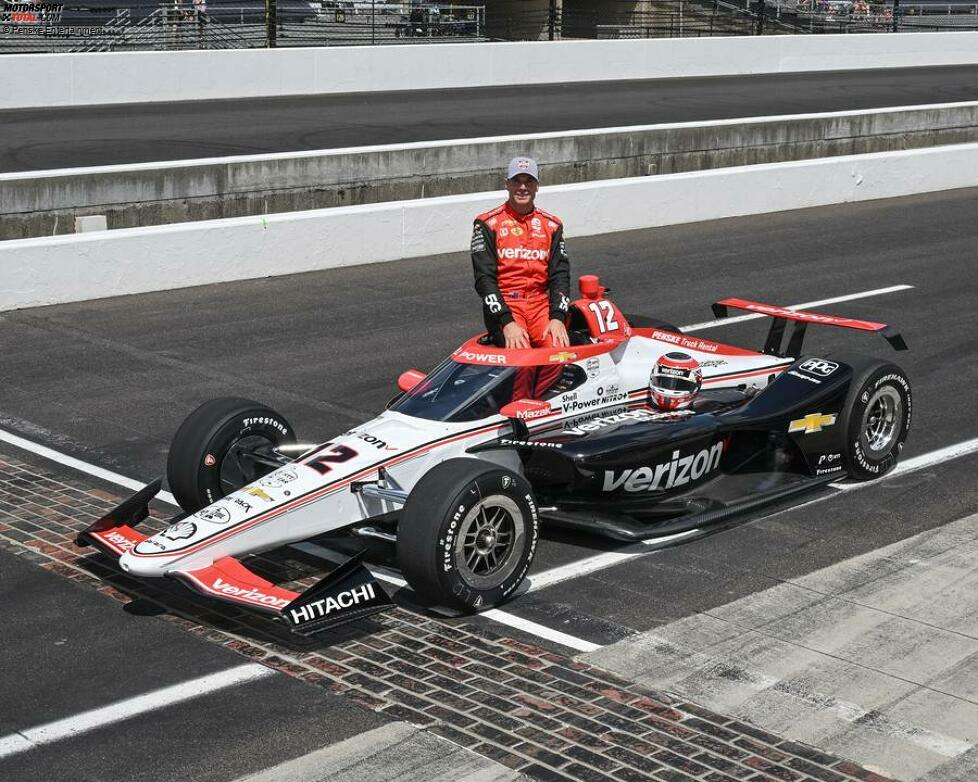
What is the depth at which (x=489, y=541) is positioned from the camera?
7.28 meters

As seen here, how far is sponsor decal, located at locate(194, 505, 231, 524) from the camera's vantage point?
7273mm

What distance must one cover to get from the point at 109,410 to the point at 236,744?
5517 mm

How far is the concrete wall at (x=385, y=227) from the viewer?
574 inches

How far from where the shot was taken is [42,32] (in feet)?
91.5

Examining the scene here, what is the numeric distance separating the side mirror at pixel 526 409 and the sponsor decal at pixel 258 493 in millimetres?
1486

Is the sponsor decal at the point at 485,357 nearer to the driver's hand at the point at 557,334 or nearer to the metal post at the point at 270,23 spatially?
the driver's hand at the point at 557,334

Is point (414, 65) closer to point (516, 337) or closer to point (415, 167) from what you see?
point (415, 167)

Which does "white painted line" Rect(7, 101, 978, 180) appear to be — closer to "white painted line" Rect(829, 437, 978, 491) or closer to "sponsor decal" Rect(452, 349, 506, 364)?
"sponsor decal" Rect(452, 349, 506, 364)

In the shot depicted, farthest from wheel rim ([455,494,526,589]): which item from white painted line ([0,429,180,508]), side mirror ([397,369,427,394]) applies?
white painted line ([0,429,180,508])

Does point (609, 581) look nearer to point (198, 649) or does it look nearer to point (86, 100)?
point (198, 649)

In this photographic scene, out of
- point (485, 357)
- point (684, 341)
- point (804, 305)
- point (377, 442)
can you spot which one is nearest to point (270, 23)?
point (804, 305)

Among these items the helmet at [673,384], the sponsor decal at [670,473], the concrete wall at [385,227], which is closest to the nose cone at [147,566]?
the sponsor decal at [670,473]

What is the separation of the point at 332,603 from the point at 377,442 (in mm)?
1326

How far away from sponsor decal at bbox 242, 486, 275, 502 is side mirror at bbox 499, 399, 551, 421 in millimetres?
1486
